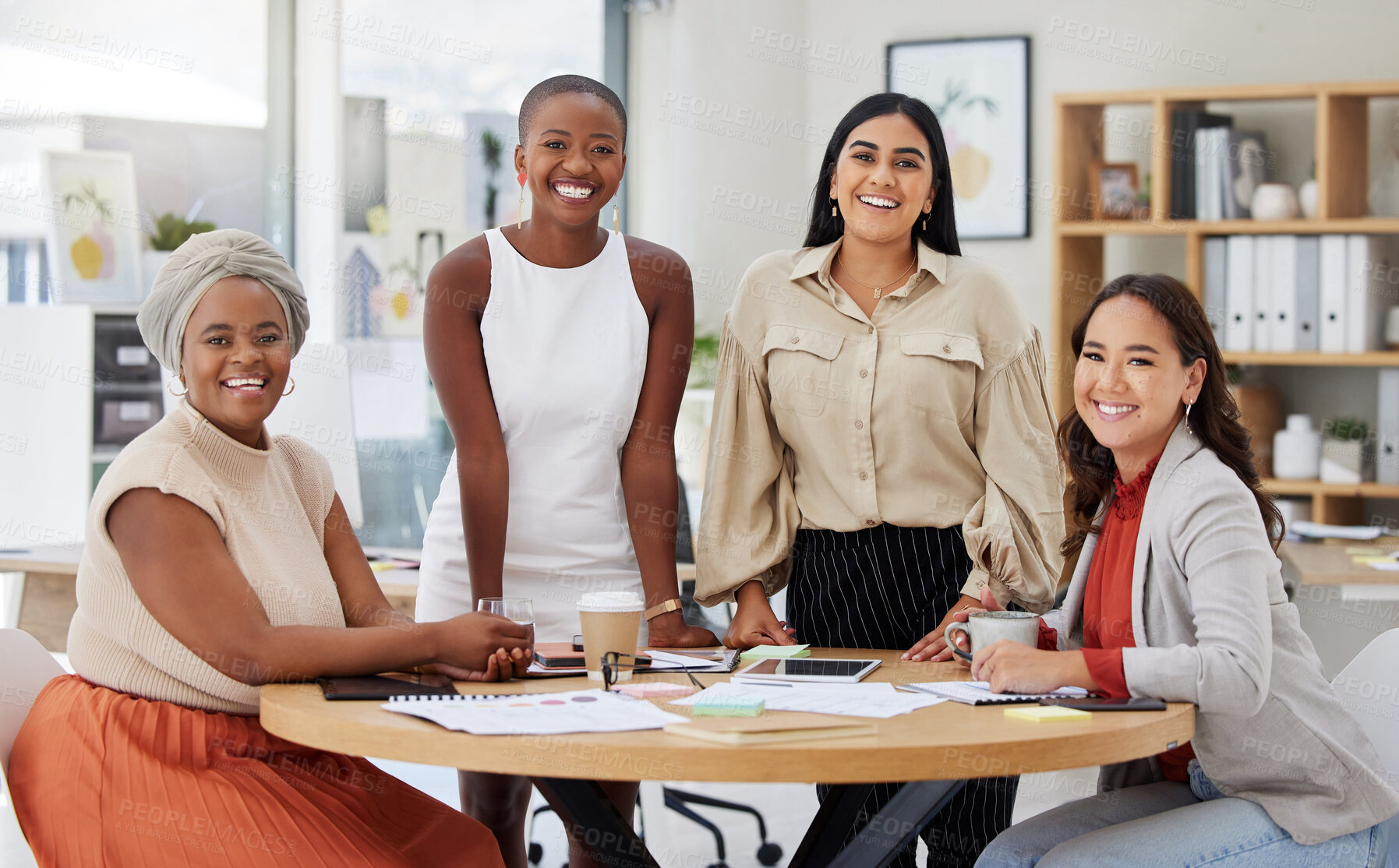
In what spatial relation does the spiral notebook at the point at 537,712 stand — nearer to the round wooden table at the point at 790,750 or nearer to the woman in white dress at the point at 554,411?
the round wooden table at the point at 790,750

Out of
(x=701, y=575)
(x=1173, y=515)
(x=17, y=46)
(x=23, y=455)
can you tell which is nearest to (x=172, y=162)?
(x=17, y=46)

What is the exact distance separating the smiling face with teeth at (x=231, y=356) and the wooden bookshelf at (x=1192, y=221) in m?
3.57

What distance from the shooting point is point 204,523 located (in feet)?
5.49

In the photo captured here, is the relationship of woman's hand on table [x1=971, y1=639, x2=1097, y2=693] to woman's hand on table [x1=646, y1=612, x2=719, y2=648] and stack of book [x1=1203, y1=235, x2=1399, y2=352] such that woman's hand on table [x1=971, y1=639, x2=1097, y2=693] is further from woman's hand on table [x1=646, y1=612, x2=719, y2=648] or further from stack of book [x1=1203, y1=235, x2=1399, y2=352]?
stack of book [x1=1203, y1=235, x2=1399, y2=352]

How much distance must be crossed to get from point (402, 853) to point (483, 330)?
867mm

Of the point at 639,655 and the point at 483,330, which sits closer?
the point at 639,655

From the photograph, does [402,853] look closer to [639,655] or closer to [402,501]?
[639,655]

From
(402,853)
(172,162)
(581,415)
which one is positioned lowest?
(402,853)

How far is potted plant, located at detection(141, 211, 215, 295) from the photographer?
5.02 m

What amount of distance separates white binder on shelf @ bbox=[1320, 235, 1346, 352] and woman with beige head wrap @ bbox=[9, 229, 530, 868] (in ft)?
12.4

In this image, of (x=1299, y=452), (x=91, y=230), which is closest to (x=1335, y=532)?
(x=1299, y=452)

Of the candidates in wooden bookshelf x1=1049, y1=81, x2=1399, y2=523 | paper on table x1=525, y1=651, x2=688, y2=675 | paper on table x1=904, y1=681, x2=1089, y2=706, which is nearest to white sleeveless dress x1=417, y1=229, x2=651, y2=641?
paper on table x1=525, y1=651, x2=688, y2=675

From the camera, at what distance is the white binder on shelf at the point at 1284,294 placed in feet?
14.9

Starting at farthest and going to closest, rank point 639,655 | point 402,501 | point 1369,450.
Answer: point 402,501 < point 1369,450 < point 639,655
